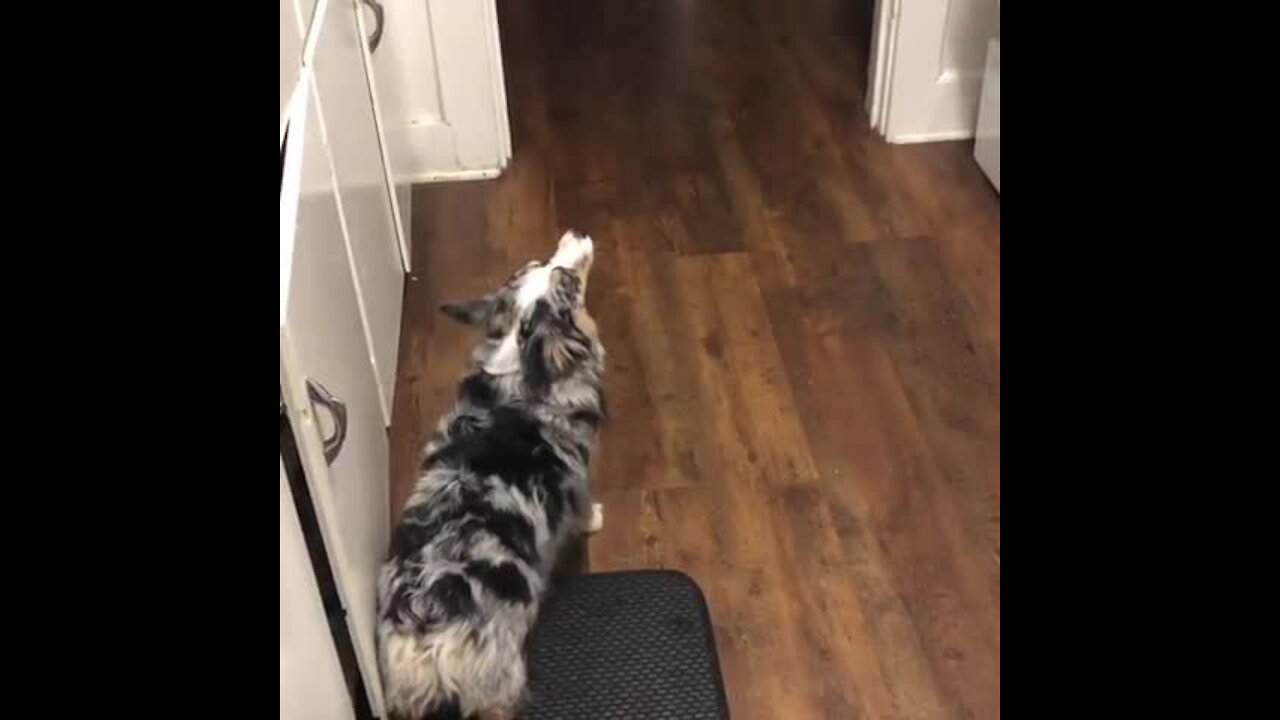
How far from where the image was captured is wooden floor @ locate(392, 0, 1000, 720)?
201cm

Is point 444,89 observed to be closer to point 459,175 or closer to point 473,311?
point 459,175

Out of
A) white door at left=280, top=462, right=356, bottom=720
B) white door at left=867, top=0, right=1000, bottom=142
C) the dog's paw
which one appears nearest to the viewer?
white door at left=280, top=462, right=356, bottom=720

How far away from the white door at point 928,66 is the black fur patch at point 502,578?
1969 mm

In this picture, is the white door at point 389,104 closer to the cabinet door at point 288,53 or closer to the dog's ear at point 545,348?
the cabinet door at point 288,53

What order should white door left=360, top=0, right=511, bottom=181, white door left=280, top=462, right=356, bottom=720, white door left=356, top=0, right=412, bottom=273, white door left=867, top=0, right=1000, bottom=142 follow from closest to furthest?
white door left=280, top=462, right=356, bottom=720
white door left=356, top=0, right=412, bottom=273
white door left=360, top=0, right=511, bottom=181
white door left=867, top=0, right=1000, bottom=142

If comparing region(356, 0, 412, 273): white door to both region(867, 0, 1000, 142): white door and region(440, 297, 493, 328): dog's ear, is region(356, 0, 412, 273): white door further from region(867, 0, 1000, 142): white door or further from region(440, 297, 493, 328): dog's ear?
region(867, 0, 1000, 142): white door

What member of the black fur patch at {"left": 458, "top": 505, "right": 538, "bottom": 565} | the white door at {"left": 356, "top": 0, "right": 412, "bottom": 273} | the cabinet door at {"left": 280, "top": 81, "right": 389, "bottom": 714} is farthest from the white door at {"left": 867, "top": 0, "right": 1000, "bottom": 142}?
the black fur patch at {"left": 458, "top": 505, "right": 538, "bottom": 565}

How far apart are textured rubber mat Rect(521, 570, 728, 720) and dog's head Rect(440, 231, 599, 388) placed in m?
0.40
